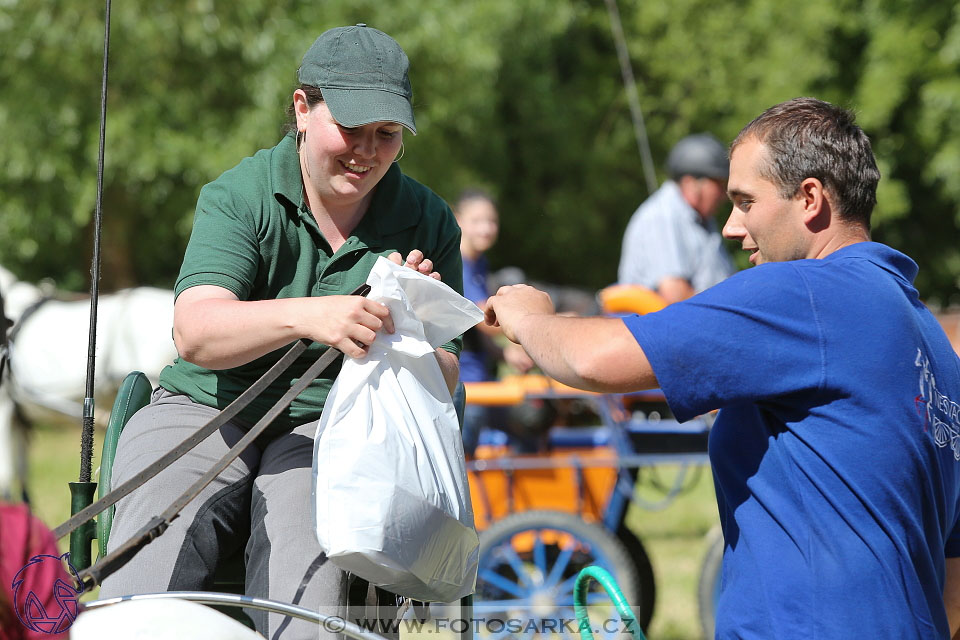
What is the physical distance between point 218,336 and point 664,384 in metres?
0.89

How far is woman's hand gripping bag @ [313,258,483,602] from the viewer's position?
2.03 meters

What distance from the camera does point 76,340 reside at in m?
7.94

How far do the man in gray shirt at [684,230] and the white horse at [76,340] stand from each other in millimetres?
3954

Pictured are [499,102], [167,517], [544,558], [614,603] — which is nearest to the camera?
[167,517]

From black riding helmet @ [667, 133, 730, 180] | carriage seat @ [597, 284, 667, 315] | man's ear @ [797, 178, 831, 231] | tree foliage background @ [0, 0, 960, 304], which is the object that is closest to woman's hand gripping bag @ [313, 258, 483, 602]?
man's ear @ [797, 178, 831, 231]

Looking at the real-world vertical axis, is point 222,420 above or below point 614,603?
above

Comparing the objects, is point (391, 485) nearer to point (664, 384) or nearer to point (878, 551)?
point (664, 384)

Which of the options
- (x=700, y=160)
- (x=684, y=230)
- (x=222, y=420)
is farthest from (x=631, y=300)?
(x=222, y=420)

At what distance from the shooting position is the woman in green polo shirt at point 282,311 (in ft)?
7.01

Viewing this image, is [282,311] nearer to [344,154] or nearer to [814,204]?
[344,154]

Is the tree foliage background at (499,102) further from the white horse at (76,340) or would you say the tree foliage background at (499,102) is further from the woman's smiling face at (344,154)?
the woman's smiling face at (344,154)

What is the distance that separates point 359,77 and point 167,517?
1.01 meters

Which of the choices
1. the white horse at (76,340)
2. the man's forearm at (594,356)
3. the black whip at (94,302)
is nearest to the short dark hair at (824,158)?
the man's forearm at (594,356)

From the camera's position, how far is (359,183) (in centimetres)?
241
